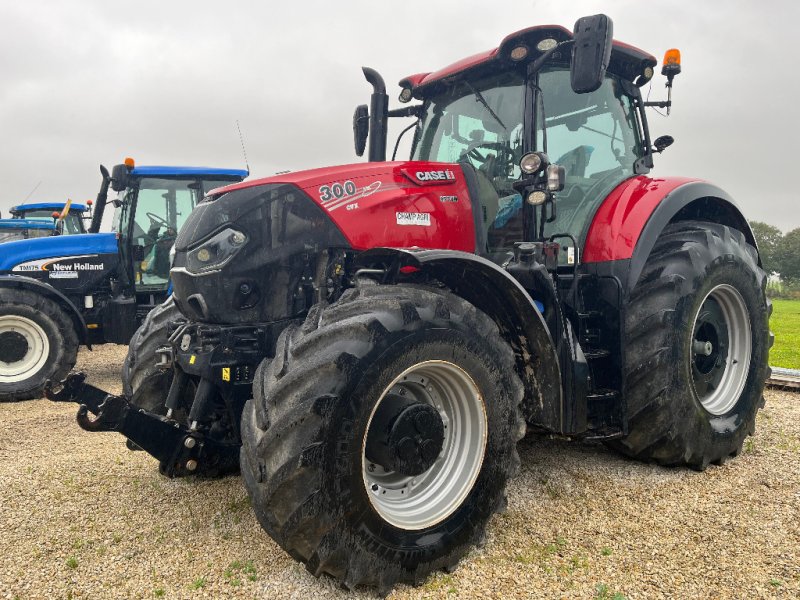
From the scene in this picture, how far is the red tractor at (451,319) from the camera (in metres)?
2.35

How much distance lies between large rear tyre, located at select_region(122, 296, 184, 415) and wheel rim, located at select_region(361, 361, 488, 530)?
157 centimetres

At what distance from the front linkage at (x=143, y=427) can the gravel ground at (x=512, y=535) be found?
38 centimetres

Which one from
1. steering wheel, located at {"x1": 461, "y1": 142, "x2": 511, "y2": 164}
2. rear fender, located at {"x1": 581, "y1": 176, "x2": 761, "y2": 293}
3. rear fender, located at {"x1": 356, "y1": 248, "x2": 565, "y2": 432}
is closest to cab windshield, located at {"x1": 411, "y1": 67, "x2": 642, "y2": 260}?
steering wheel, located at {"x1": 461, "y1": 142, "x2": 511, "y2": 164}

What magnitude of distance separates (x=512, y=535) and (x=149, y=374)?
7.31ft

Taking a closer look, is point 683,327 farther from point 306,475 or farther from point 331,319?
point 306,475

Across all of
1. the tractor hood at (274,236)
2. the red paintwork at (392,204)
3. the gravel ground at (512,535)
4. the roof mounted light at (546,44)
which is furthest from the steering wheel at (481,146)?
the gravel ground at (512,535)

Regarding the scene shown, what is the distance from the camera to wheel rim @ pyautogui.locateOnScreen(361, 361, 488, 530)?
264 centimetres

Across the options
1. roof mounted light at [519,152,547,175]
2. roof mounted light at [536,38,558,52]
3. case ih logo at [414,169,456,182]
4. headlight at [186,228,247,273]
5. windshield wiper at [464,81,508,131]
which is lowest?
headlight at [186,228,247,273]

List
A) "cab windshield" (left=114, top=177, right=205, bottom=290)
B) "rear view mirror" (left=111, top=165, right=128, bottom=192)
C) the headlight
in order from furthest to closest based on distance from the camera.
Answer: "cab windshield" (left=114, top=177, right=205, bottom=290)
"rear view mirror" (left=111, top=165, right=128, bottom=192)
the headlight

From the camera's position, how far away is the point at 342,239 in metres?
3.04

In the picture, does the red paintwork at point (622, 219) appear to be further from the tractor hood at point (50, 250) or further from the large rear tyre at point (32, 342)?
the tractor hood at point (50, 250)

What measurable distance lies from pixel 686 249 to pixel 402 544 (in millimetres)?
2464

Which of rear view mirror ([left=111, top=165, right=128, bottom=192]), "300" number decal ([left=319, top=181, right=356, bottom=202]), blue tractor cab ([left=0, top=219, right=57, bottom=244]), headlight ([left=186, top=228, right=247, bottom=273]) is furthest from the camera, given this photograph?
blue tractor cab ([left=0, top=219, right=57, bottom=244])

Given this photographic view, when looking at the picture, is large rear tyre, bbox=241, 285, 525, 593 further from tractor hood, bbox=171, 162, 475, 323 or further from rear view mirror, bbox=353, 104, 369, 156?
rear view mirror, bbox=353, 104, 369, 156
